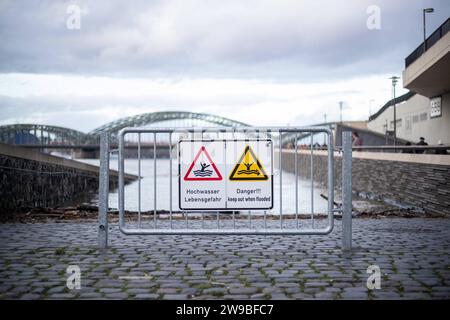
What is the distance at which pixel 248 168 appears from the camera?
618 centimetres

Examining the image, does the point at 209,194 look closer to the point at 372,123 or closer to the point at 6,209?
the point at 6,209

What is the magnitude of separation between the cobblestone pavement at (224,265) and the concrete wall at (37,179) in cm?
403

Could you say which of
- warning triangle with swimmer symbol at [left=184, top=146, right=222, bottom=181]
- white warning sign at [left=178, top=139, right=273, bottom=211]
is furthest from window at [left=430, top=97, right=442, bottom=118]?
warning triangle with swimmer symbol at [left=184, top=146, right=222, bottom=181]

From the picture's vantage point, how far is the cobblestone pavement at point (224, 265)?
13.8 ft

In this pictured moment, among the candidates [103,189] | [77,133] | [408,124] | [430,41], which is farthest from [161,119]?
[103,189]

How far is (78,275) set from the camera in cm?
471

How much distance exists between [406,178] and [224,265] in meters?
11.6

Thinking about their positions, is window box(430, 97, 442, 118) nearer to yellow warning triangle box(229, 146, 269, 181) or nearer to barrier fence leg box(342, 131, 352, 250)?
barrier fence leg box(342, 131, 352, 250)

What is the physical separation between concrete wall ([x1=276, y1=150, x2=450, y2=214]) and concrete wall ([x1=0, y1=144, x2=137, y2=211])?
30.3ft

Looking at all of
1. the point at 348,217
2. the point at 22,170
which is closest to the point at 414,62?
the point at 22,170

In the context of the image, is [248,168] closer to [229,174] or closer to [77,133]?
[229,174]

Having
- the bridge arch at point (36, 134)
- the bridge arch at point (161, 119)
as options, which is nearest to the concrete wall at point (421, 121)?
the bridge arch at point (36, 134)

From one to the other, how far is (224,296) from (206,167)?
2.36m

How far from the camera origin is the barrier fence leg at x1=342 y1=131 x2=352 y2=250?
6117 mm
